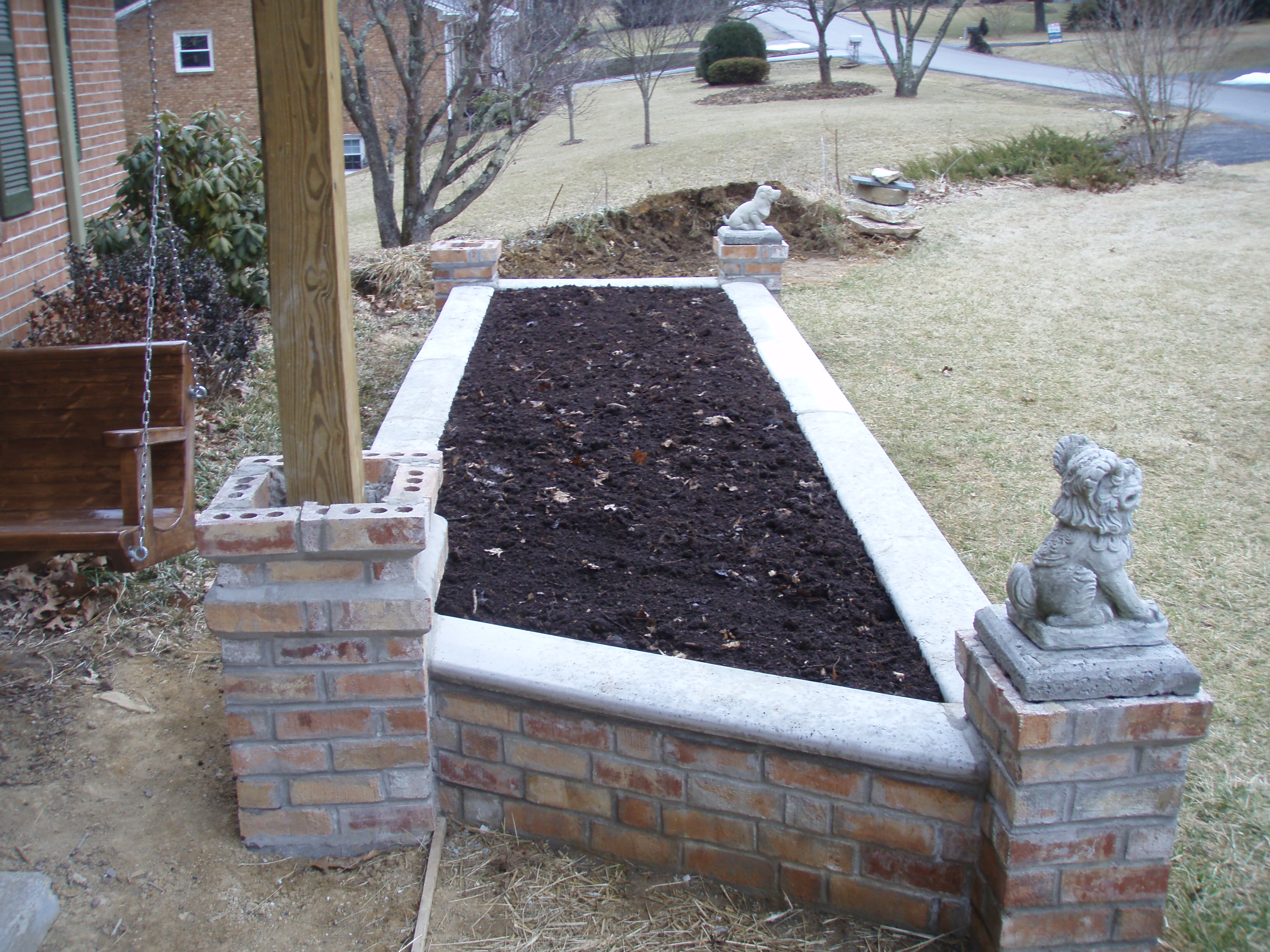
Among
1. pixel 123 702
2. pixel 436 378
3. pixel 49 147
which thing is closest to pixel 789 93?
→ pixel 49 147

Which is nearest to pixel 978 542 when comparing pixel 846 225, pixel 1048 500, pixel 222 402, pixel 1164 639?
pixel 1048 500

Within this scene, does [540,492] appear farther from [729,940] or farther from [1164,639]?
[1164,639]

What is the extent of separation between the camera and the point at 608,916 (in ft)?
8.06

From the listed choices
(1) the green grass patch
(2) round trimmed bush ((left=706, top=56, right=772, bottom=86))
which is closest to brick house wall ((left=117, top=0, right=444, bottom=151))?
(2) round trimmed bush ((left=706, top=56, right=772, bottom=86))

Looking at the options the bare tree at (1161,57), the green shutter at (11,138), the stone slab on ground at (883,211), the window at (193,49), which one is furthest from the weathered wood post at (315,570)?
the window at (193,49)

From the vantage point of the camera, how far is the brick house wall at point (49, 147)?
592cm

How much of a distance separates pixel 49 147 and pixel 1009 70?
2800 centimetres

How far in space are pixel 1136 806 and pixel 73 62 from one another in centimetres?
843

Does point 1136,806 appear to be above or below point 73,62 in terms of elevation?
below

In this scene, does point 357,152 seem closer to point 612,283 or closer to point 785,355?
point 612,283

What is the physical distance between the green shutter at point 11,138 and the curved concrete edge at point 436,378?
2451 millimetres

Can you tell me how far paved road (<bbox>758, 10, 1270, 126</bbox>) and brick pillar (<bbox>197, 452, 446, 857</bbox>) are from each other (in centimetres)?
1513

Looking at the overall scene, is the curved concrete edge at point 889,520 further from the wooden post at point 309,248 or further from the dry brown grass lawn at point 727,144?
the dry brown grass lawn at point 727,144

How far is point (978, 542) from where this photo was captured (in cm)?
449
